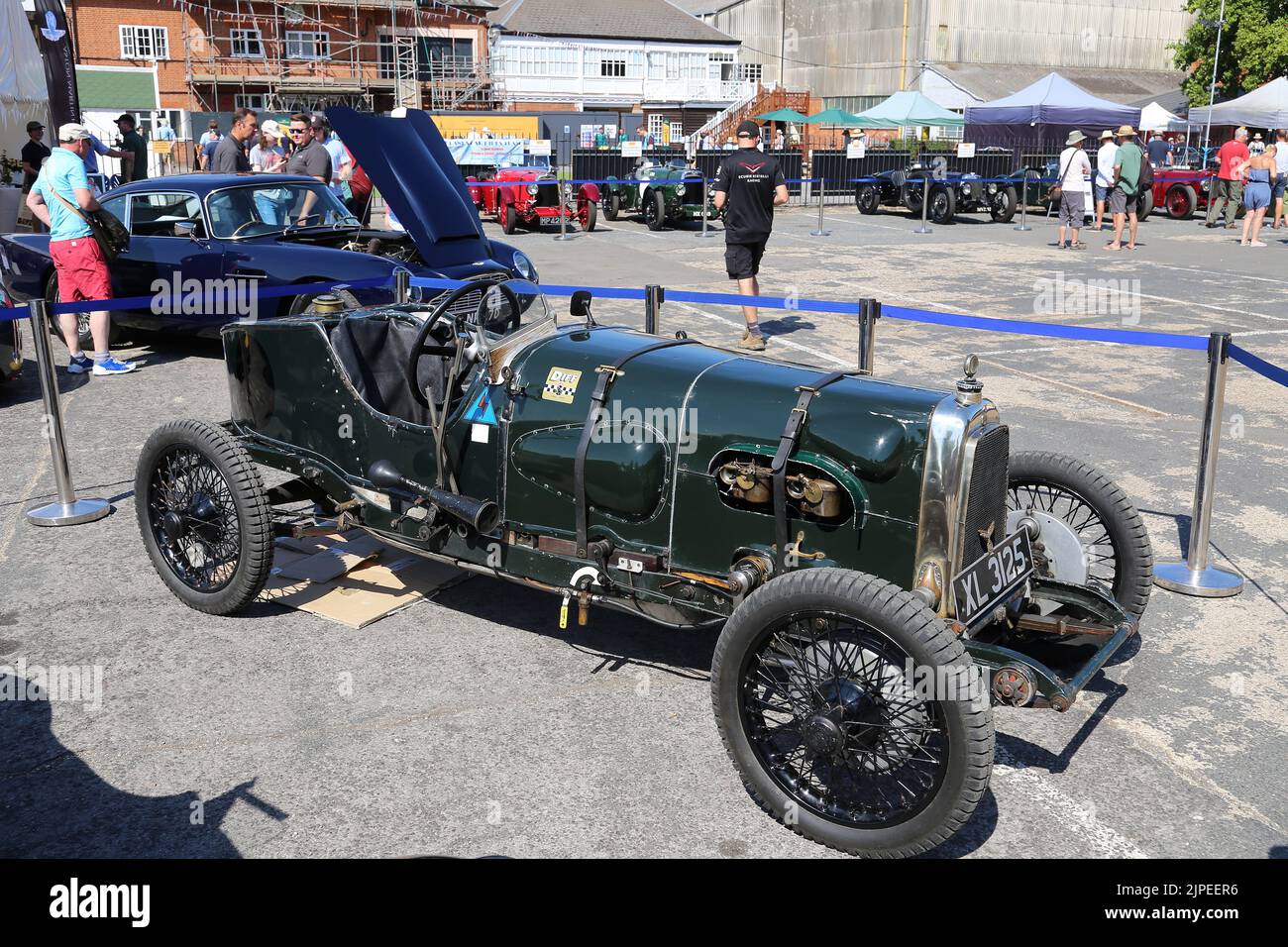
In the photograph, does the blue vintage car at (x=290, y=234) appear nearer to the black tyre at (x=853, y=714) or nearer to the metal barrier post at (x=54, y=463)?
the metal barrier post at (x=54, y=463)

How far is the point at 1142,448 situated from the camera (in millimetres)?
7309

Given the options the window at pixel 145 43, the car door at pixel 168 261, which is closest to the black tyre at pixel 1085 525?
the car door at pixel 168 261

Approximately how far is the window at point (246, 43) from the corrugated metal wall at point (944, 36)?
90.2 ft

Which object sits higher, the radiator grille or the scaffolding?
the scaffolding

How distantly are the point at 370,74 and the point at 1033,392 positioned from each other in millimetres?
50285

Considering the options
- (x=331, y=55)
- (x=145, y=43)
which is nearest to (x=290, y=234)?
(x=145, y=43)

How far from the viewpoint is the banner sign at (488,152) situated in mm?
22391

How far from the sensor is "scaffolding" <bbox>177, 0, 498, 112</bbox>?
4984 cm

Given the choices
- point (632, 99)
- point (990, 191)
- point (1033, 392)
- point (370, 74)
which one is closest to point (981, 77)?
point (632, 99)

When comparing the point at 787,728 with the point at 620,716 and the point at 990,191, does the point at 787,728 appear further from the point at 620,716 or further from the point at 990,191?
the point at 990,191

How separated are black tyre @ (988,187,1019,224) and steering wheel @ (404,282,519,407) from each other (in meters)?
20.9

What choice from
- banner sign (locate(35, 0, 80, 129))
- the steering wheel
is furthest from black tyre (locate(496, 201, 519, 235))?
the steering wheel

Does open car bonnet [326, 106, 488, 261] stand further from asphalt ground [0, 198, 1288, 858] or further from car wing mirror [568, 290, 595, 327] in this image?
car wing mirror [568, 290, 595, 327]

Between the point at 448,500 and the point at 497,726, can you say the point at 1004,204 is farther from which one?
the point at 497,726
